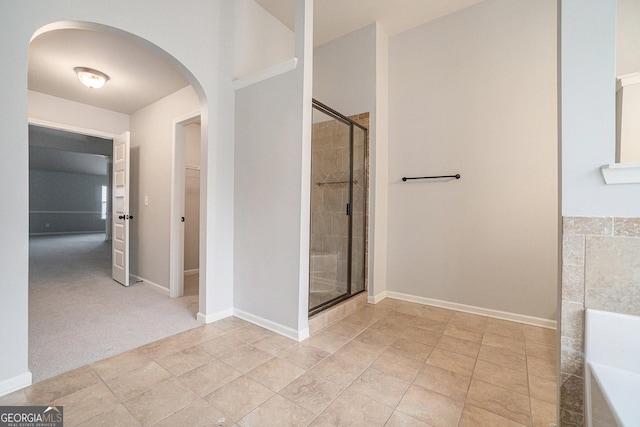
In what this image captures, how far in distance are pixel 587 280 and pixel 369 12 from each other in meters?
3.15

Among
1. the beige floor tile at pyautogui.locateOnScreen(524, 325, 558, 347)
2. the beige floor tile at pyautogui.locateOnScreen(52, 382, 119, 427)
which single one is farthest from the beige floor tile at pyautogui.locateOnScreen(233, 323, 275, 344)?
the beige floor tile at pyautogui.locateOnScreen(524, 325, 558, 347)

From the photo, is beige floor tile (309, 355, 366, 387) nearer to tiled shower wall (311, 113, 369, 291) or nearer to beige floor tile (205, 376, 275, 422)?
beige floor tile (205, 376, 275, 422)

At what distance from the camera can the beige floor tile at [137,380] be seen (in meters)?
1.53

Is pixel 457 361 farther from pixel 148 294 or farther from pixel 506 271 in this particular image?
pixel 148 294

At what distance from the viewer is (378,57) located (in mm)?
3154

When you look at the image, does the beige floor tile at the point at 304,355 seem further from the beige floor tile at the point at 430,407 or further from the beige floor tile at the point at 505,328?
the beige floor tile at the point at 505,328

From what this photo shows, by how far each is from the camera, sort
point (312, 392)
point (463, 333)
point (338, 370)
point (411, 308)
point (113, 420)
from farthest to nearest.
Result: point (411, 308) < point (463, 333) < point (338, 370) < point (312, 392) < point (113, 420)

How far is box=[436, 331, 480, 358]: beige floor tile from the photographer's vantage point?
2029 millimetres

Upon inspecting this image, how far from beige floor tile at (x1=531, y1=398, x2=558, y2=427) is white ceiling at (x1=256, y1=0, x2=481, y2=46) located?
136 inches

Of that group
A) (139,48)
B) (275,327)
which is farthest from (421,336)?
(139,48)

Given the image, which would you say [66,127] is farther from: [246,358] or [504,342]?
[504,342]

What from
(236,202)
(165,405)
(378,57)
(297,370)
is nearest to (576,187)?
(297,370)

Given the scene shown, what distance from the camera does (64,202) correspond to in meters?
11.0

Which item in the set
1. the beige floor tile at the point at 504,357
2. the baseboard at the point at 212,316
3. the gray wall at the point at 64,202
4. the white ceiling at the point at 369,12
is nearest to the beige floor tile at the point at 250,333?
the baseboard at the point at 212,316
